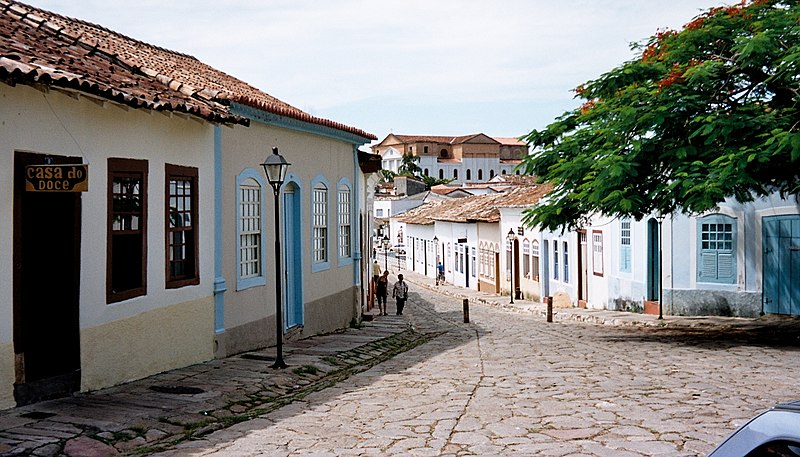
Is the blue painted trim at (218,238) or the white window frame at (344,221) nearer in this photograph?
the blue painted trim at (218,238)

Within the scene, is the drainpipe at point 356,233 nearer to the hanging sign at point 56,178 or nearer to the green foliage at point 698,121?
the green foliage at point 698,121

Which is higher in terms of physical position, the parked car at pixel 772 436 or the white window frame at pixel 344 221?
the white window frame at pixel 344 221

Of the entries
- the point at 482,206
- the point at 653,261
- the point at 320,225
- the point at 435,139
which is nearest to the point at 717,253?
the point at 653,261

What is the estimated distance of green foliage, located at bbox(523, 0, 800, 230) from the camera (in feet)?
44.4

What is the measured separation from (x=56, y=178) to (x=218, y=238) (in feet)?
13.8

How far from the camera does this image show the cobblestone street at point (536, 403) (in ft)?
24.5

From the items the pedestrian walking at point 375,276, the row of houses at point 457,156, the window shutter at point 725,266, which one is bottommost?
the pedestrian walking at point 375,276

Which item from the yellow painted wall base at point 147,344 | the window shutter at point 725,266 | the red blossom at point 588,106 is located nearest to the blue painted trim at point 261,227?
the yellow painted wall base at point 147,344

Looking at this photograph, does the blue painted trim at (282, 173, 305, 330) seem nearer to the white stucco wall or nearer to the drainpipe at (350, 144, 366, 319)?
the drainpipe at (350, 144, 366, 319)

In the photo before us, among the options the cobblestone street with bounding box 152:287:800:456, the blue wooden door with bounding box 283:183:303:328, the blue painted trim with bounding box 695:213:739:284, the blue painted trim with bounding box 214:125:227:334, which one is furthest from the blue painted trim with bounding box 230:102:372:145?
the blue painted trim with bounding box 695:213:739:284

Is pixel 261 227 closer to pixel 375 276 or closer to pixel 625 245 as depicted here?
pixel 625 245

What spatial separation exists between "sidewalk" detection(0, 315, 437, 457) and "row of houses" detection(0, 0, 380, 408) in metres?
0.39

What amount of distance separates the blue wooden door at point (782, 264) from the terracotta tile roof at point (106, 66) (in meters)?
10.6

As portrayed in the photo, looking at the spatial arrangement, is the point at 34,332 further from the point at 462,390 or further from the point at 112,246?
the point at 462,390
